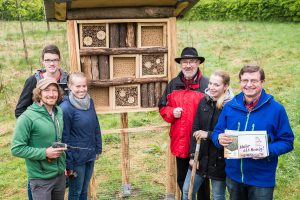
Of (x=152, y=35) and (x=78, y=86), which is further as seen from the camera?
(x=152, y=35)

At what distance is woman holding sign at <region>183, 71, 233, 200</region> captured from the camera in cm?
356

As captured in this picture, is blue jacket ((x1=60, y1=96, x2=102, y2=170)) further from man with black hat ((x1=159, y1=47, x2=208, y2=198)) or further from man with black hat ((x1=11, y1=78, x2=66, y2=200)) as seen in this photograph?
man with black hat ((x1=159, y1=47, x2=208, y2=198))

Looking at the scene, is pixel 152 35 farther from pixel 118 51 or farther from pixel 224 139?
pixel 224 139

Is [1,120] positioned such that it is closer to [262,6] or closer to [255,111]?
[255,111]

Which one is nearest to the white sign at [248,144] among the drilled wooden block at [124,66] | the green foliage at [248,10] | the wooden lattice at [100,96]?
the drilled wooden block at [124,66]

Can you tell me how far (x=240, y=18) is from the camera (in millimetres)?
20672

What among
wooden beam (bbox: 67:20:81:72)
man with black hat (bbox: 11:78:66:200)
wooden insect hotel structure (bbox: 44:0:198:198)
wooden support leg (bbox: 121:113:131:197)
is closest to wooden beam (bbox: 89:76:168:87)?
wooden insect hotel structure (bbox: 44:0:198:198)

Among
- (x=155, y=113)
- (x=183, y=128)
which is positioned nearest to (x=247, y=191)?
(x=183, y=128)

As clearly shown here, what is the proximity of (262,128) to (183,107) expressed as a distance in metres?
1.07

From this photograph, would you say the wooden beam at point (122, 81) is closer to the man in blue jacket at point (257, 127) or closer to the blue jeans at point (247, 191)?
the man in blue jacket at point (257, 127)

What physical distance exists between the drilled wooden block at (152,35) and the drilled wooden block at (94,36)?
0.42m

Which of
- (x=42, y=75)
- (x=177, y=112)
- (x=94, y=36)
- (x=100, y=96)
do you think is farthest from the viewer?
(x=100, y=96)

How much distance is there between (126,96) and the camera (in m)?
4.51

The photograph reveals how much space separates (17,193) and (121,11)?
3135mm
